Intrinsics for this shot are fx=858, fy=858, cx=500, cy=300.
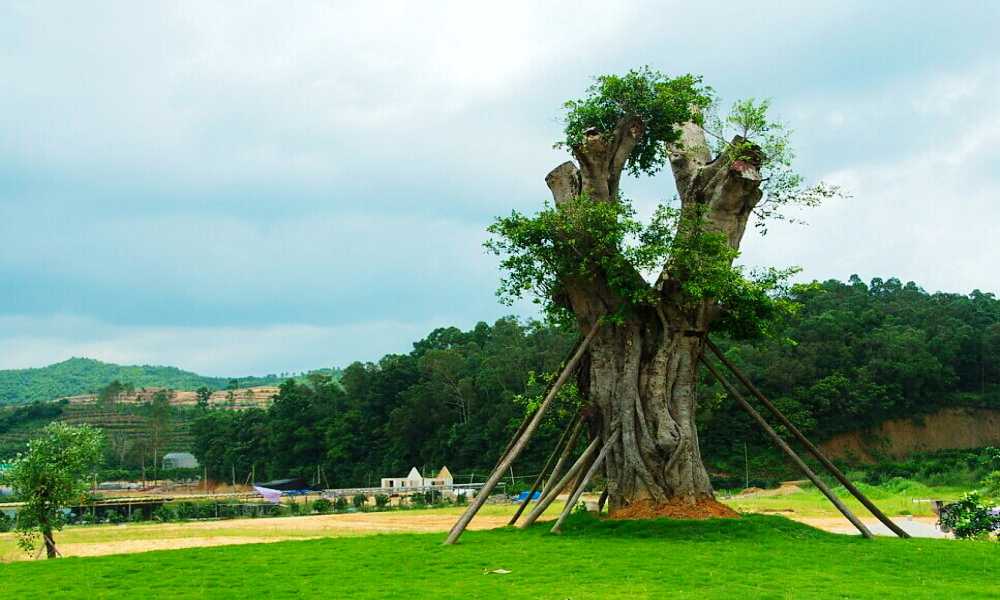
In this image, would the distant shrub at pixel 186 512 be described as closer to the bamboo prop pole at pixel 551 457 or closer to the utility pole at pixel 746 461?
the bamboo prop pole at pixel 551 457

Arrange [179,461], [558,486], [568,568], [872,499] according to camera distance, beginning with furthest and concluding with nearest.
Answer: [179,461] < [872,499] < [558,486] < [568,568]

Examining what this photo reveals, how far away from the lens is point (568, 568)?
1184cm

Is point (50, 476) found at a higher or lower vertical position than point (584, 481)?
higher

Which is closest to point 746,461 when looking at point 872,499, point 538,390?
point 538,390

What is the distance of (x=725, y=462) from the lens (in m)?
60.2

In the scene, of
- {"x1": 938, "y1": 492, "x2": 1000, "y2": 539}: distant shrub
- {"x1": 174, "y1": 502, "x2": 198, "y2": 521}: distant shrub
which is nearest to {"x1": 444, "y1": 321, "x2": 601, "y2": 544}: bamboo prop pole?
{"x1": 938, "y1": 492, "x2": 1000, "y2": 539}: distant shrub

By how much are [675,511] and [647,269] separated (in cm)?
469

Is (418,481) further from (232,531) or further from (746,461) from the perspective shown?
(232,531)

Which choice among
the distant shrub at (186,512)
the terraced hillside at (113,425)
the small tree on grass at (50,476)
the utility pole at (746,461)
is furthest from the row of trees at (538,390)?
the small tree on grass at (50,476)

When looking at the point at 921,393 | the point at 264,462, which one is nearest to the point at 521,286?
the point at 921,393

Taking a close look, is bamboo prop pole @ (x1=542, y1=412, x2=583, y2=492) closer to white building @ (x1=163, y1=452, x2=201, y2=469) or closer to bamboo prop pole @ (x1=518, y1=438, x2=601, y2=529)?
bamboo prop pole @ (x1=518, y1=438, x2=601, y2=529)

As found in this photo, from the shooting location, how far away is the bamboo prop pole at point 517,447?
1474 centimetres

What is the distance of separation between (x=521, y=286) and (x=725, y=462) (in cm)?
4649

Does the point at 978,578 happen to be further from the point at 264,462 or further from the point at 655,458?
the point at 264,462
